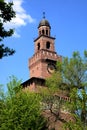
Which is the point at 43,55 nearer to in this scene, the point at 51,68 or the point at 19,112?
the point at 51,68

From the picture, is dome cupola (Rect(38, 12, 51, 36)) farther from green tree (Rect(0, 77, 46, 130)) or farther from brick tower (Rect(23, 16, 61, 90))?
green tree (Rect(0, 77, 46, 130))

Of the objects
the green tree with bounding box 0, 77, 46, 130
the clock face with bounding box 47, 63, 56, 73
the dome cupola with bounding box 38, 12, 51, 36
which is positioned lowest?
the green tree with bounding box 0, 77, 46, 130

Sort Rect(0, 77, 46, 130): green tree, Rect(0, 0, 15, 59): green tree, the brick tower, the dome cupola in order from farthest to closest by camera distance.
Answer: the dome cupola
the brick tower
Rect(0, 77, 46, 130): green tree
Rect(0, 0, 15, 59): green tree

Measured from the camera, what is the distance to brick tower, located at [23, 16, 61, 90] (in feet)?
157

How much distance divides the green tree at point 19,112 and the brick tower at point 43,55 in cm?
1546

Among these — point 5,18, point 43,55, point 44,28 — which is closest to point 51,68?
point 43,55

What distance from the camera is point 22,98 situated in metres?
30.5

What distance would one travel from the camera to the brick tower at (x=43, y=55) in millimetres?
47812

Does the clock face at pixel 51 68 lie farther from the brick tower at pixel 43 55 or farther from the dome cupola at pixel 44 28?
the dome cupola at pixel 44 28

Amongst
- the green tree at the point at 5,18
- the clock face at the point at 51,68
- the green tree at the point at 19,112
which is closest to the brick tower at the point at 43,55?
the clock face at the point at 51,68

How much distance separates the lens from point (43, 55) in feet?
159

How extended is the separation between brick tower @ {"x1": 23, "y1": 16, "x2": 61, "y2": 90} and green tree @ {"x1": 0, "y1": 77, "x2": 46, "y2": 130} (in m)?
15.5

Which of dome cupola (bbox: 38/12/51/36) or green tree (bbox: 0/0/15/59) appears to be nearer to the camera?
green tree (bbox: 0/0/15/59)

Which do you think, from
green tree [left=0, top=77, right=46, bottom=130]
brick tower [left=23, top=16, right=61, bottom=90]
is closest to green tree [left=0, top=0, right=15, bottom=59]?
green tree [left=0, top=77, right=46, bottom=130]
